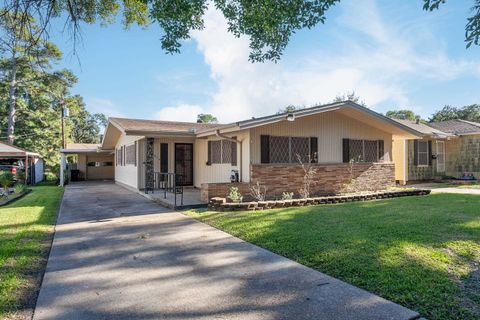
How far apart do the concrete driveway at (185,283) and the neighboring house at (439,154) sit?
13129 millimetres

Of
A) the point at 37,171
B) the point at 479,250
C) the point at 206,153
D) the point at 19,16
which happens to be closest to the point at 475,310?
the point at 479,250

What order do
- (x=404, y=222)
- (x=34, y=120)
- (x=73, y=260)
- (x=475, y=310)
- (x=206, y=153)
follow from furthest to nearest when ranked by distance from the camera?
(x=34, y=120), (x=206, y=153), (x=404, y=222), (x=73, y=260), (x=475, y=310)

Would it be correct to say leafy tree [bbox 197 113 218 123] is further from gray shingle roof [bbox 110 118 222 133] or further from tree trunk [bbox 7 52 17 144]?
gray shingle roof [bbox 110 118 222 133]

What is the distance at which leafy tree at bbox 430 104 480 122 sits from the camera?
40.9 m

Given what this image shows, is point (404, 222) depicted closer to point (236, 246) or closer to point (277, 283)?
point (236, 246)

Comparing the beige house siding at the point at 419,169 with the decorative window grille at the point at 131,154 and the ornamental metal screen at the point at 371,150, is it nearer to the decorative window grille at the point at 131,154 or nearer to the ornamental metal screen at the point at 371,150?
the ornamental metal screen at the point at 371,150

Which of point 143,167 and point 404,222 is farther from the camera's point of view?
point 143,167

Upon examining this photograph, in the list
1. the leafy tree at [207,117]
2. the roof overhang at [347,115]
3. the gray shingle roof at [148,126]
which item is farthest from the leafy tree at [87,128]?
the roof overhang at [347,115]

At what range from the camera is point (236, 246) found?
17.5 feet

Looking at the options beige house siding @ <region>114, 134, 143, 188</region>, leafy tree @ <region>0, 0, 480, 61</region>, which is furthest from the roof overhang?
leafy tree @ <region>0, 0, 480, 61</region>

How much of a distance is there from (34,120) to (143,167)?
68.6 ft

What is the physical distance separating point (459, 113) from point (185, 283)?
48.7 meters

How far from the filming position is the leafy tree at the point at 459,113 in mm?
40875

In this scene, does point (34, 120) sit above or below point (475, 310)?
above
